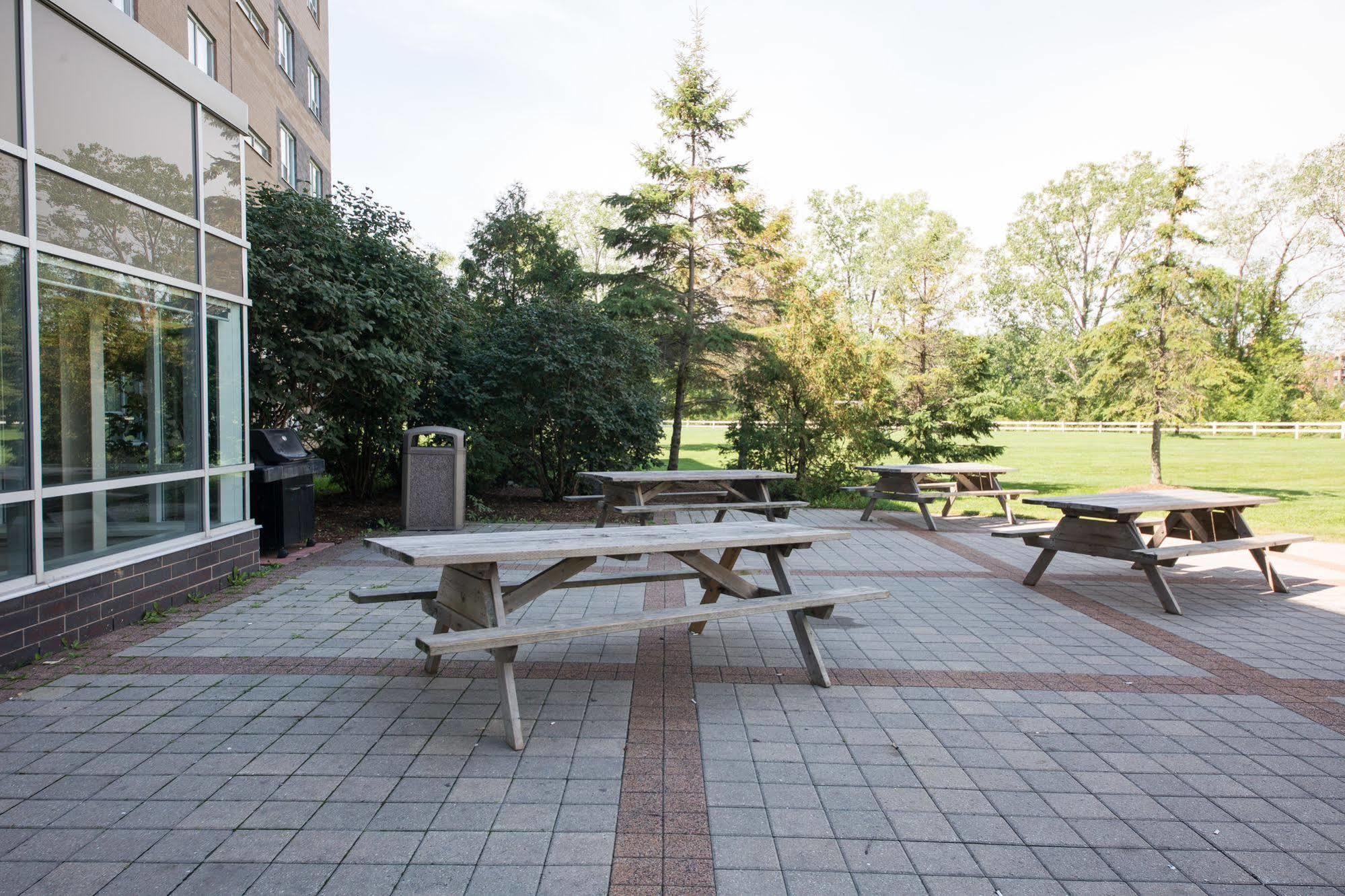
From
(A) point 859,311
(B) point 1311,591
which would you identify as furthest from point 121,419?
(A) point 859,311

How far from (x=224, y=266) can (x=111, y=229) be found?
138 cm

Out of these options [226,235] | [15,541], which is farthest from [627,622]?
[226,235]

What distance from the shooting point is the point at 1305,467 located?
2275 cm

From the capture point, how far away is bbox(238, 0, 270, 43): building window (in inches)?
605

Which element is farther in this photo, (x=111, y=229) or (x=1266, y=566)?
(x=1266, y=566)

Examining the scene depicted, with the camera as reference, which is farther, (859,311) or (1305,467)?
(859,311)

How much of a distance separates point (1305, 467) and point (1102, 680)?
81.1 feet

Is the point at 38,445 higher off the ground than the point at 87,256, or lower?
lower

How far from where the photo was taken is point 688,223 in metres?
17.0

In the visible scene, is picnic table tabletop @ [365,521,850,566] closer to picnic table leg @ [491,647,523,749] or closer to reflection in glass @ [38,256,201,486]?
picnic table leg @ [491,647,523,749]

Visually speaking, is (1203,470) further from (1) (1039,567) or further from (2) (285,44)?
(2) (285,44)

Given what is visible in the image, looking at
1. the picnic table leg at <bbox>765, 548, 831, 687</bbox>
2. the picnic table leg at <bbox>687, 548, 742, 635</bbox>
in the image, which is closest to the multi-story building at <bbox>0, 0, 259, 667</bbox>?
the picnic table leg at <bbox>687, 548, 742, 635</bbox>

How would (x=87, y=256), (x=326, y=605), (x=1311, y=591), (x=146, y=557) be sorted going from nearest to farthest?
(x=87, y=256), (x=146, y=557), (x=326, y=605), (x=1311, y=591)

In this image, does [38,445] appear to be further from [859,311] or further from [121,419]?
[859,311]
